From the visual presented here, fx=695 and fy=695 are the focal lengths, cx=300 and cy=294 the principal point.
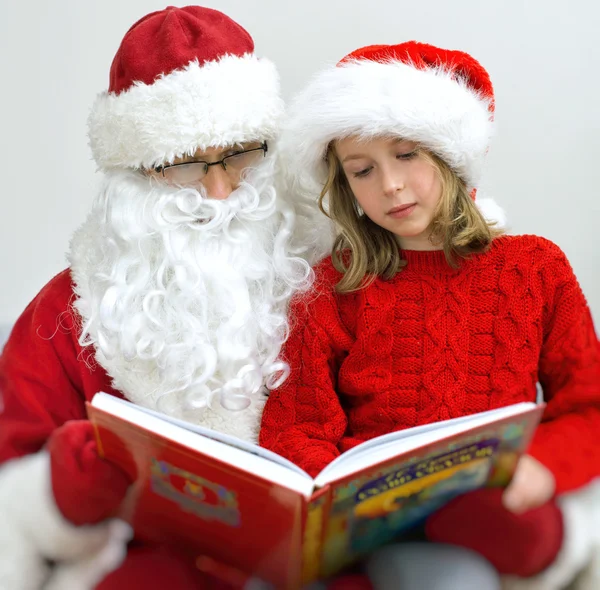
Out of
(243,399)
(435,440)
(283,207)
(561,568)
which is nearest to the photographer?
(435,440)

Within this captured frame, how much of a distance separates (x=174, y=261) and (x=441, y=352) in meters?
0.62

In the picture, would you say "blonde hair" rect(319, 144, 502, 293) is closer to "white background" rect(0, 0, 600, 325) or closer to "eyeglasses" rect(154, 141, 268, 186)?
"eyeglasses" rect(154, 141, 268, 186)

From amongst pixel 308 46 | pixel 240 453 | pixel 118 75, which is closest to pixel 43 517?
pixel 240 453

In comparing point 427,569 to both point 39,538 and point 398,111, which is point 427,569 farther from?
point 398,111

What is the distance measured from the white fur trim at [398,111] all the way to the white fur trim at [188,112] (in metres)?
0.11

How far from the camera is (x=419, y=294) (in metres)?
1.52

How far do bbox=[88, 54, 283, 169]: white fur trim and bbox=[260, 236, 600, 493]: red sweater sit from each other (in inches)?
17.6

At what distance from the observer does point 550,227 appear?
2.11 metres

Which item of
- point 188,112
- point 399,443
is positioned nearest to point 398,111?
point 188,112

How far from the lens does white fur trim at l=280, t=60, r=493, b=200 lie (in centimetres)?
139

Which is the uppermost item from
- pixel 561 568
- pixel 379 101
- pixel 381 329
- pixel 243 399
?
pixel 379 101

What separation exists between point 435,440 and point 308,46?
1.46m

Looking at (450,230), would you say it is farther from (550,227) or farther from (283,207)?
(550,227)

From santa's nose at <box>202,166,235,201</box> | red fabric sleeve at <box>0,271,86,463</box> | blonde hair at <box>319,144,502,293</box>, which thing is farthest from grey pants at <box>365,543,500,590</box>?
santa's nose at <box>202,166,235,201</box>
